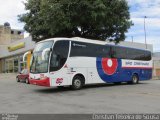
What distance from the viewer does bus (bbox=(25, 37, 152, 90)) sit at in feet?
60.7

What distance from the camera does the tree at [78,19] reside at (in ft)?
76.7

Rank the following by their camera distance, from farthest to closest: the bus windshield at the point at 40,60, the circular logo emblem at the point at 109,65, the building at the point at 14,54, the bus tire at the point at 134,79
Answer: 1. the building at the point at 14,54
2. the bus tire at the point at 134,79
3. the circular logo emblem at the point at 109,65
4. the bus windshield at the point at 40,60

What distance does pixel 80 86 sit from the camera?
20.3 m

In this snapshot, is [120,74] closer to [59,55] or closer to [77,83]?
[77,83]

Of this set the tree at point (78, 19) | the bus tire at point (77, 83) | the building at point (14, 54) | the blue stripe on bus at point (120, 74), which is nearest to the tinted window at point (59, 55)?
the bus tire at point (77, 83)

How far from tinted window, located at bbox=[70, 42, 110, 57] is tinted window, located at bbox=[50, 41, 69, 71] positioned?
604mm

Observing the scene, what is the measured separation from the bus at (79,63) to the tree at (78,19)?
2.61 m

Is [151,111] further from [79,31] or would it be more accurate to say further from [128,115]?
[79,31]

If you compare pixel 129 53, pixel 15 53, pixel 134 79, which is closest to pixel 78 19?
pixel 129 53

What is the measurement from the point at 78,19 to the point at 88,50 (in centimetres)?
385

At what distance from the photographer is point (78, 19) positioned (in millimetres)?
24031

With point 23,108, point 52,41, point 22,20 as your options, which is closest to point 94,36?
point 22,20

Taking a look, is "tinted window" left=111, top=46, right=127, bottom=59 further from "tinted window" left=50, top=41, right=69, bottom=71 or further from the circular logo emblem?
"tinted window" left=50, top=41, right=69, bottom=71

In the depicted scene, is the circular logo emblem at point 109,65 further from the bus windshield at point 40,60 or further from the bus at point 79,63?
the bus windshield at point 40,60
